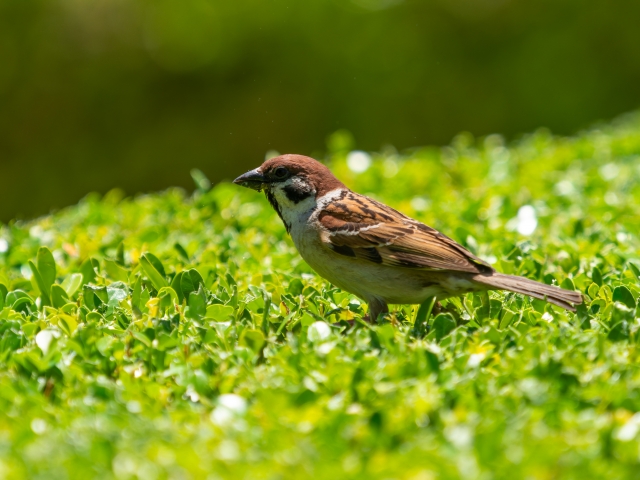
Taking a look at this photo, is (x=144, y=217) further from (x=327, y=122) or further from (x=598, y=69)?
(x=598, y=69)

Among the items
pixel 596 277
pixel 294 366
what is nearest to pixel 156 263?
pixel 294 366

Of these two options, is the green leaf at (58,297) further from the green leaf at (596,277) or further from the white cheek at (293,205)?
the green leaf at (596,277)

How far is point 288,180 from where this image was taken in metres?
4.50

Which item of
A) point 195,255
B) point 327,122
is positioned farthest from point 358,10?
point 195,255

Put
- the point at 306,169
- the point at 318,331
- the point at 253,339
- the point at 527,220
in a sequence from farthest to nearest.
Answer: the point at 527,220 → the point at 306,169 → the point at 318,331 → the point at 253,339

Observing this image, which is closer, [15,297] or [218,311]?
[218,311]

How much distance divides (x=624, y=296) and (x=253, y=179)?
1808mm

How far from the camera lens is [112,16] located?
35.4 ft

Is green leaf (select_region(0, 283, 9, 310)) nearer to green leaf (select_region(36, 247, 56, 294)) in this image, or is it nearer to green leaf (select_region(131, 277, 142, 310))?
green leaf (select_region(36, 247, 56, 294))

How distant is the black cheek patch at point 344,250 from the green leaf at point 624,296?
1.16 metres

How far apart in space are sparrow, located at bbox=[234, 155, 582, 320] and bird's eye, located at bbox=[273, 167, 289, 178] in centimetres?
3

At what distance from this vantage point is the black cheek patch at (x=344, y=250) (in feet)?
13.6

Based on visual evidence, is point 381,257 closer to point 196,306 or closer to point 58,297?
point 196,306

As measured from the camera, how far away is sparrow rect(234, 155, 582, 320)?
4.09m
